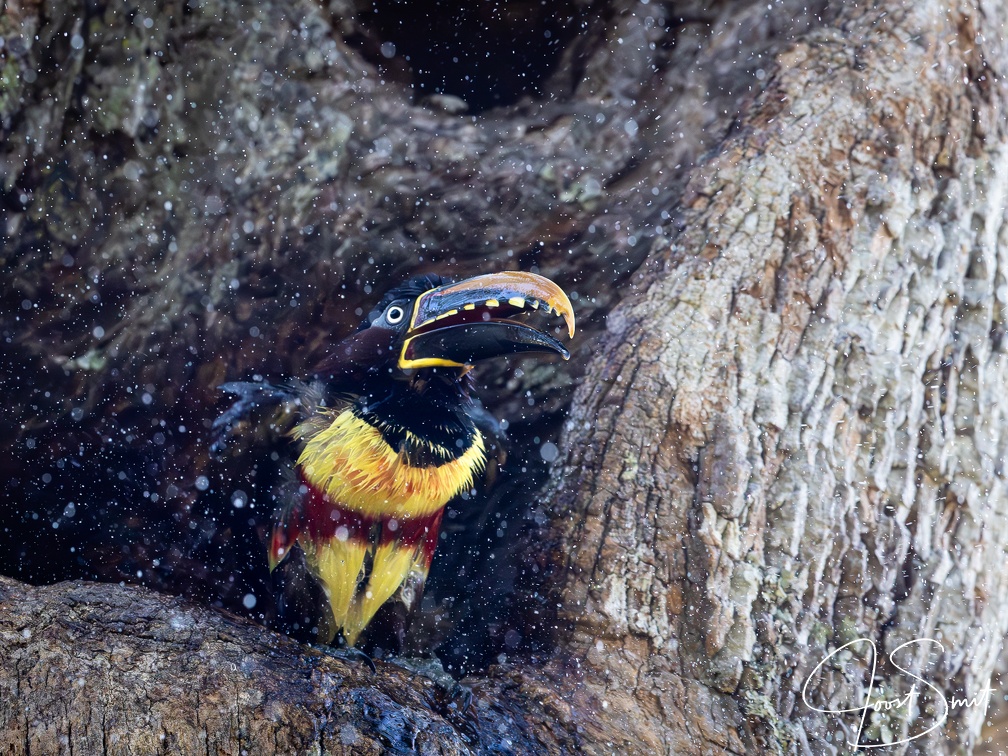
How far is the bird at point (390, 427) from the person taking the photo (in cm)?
165

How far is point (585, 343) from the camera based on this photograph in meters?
1.84

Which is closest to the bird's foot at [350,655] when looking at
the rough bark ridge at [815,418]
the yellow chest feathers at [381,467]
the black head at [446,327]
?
the yellow chest feathers at [381,467]

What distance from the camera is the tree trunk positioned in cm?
152

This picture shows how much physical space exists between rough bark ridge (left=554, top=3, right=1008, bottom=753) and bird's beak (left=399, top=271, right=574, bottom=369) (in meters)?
0.25

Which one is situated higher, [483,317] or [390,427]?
[483,317]

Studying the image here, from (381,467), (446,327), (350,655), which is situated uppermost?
(446,327)

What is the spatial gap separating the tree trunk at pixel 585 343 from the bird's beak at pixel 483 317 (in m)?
0.14

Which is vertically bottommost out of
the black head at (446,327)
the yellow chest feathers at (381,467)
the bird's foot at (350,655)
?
the bird's foot at (350,655)

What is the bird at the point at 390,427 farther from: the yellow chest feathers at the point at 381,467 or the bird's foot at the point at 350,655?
the bird's foot at the point at 350,655

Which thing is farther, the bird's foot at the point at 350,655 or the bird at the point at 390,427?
the bird at the point at 390,427

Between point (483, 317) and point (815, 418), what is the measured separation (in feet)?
2.92

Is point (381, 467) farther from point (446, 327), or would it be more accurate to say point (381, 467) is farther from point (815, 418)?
point (815, 418)

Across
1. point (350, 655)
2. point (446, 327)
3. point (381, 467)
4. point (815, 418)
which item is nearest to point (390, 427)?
point (381, 467)

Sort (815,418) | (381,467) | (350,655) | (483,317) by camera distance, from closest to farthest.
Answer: (350,655) → (483,317) → (381,467) → (815,418)
